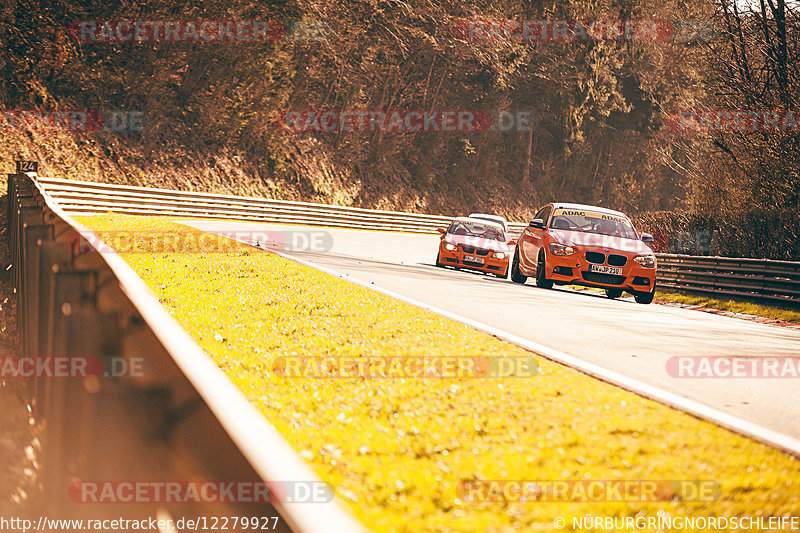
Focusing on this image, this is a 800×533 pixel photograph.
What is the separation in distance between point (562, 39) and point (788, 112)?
40501mm

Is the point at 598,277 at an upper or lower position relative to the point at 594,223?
lower

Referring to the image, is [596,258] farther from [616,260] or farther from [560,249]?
[560,249]

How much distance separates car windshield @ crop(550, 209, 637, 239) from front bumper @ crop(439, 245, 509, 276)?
11.4ft

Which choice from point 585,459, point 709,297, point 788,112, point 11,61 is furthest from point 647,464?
point 11,61

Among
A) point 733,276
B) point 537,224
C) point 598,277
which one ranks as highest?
point 537,224

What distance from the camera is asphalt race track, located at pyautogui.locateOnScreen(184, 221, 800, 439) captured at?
661 centimetres

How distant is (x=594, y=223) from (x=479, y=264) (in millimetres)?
4206

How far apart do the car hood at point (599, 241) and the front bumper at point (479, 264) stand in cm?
440

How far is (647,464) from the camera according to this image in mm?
4355

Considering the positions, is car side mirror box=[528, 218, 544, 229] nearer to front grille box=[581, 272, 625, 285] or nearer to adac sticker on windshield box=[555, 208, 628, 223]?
adac sticker on windshield box=[555, 208, 628, 223]

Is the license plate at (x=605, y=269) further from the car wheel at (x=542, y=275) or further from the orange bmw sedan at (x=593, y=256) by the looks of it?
the car wheel at (x=542, y=275)

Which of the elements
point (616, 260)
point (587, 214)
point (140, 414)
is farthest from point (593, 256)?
point (140, 414)

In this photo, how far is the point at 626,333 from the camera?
33.3ft

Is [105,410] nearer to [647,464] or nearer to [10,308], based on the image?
[647,464]
